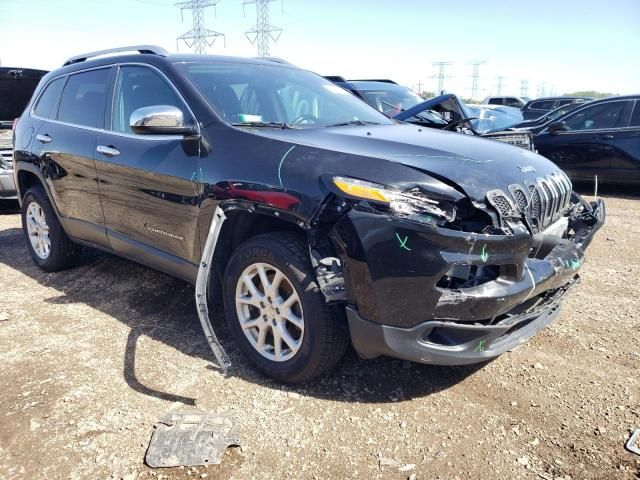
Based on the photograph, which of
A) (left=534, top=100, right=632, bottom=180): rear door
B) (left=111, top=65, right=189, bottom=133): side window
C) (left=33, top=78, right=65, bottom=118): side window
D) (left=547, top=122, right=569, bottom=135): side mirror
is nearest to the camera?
(left=111, top=65, right=189, bottom=133): side window

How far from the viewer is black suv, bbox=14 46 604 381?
92.0 inches

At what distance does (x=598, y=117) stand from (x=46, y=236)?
26.5 ft

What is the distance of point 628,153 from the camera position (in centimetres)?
799

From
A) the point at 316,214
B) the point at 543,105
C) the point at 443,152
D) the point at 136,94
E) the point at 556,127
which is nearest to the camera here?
the point at 316,214

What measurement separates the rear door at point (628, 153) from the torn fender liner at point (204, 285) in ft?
24.2

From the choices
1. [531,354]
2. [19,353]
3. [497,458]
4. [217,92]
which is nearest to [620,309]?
[531,354]

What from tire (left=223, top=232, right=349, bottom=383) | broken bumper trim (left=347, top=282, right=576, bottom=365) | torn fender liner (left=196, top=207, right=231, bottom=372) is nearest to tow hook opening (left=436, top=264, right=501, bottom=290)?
broken bumper trim (left=347, top=282, right=576, bottom=365)

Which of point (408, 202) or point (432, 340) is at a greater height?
point (408, 202)

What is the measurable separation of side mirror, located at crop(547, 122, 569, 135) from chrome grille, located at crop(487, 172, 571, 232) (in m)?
6.20

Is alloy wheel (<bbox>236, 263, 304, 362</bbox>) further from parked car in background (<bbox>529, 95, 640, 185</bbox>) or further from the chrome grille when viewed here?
parked car in background (<bbox>529, 95, 640, 185</bbox>)

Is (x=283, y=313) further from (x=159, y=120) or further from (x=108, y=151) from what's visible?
(x=108, y=151)

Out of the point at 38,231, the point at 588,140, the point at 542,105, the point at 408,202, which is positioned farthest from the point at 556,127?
the point at 542,105

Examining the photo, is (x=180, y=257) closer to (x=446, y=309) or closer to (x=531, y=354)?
(x=446, y=309)

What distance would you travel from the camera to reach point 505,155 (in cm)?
289
